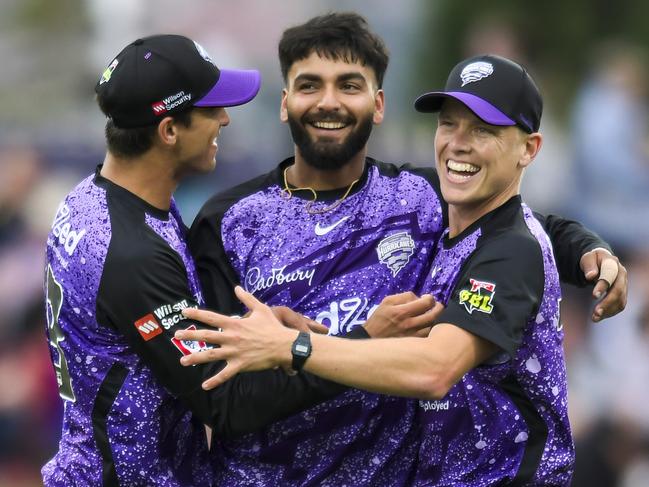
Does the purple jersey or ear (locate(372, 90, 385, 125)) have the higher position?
ear (locate(372, 90, 385, 125))

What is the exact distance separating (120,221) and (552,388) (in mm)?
1848

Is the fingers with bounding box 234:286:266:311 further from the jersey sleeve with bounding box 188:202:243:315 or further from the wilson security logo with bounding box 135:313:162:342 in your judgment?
the jersey sleeve with bounding box 188:202:243:315

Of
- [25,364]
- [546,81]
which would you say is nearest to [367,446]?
[25,364]

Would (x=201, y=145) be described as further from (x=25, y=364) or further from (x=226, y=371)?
(x=25, y=364)

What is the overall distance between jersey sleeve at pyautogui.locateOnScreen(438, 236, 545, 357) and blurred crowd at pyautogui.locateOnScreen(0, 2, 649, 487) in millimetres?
4798

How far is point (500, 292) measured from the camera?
16.3 ft

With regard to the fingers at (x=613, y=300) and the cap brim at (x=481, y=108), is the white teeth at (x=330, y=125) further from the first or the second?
the fingers at (x=613, y=300)

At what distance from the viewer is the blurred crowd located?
9.70 metres

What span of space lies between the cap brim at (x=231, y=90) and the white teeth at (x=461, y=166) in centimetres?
92

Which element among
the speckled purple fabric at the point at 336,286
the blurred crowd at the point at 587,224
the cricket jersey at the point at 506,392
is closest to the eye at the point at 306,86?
the speckled purple fabric at the point at 336,286

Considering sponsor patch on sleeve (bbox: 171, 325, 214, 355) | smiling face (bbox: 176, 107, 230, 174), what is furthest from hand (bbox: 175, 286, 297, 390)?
smiling face (bbox: 176, 107, 230, 174)

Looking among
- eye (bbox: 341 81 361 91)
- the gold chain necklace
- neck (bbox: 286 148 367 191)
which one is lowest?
the gold chain necklace

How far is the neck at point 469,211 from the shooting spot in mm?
5332

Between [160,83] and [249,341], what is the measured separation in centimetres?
122
